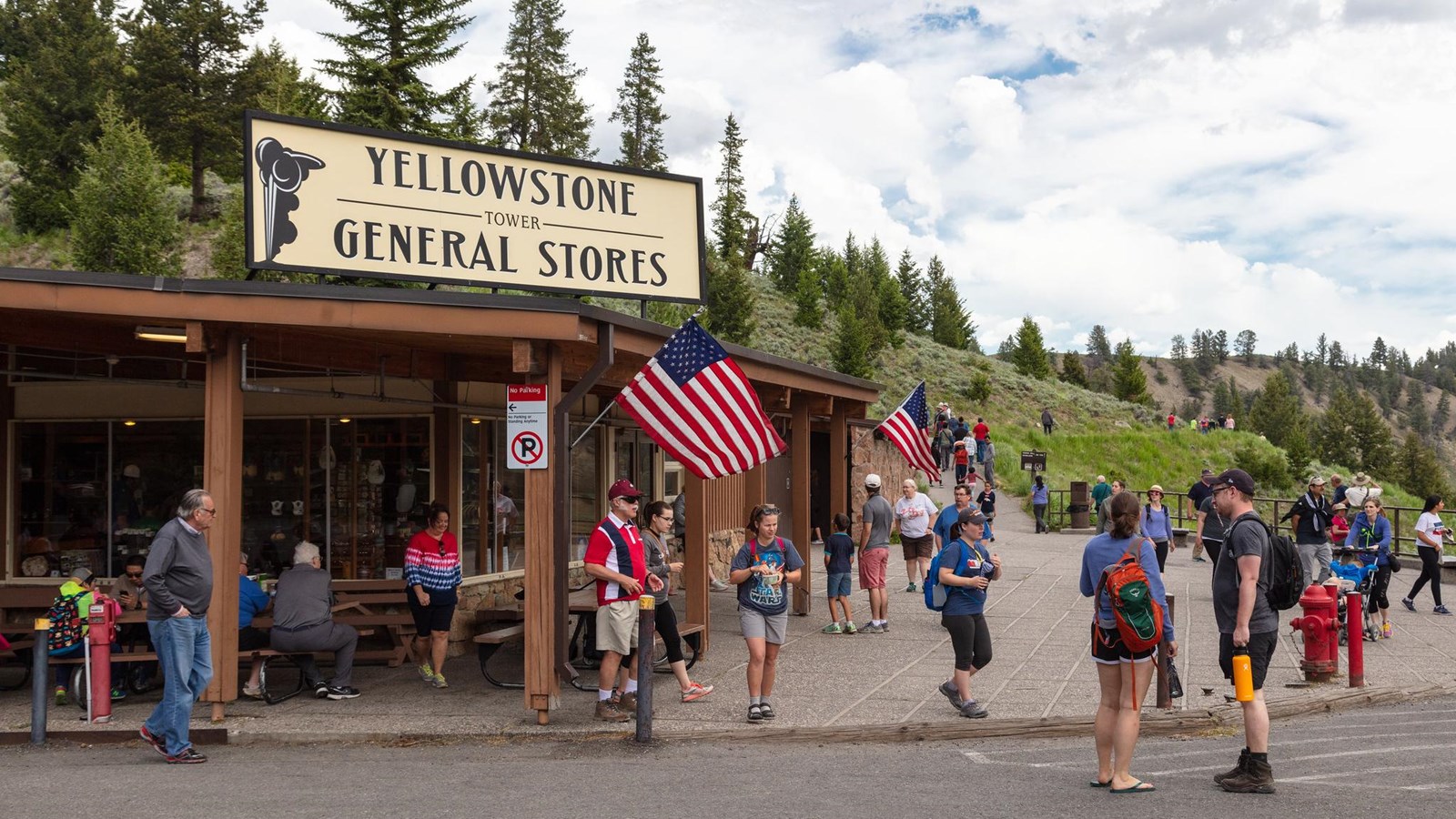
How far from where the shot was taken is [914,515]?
1571 centimetres

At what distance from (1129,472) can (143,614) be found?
144 ft

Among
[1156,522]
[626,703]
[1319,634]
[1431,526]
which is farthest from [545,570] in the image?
[1431,526]

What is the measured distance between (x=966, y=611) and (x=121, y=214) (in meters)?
36.9

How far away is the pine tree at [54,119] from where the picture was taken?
48.6m

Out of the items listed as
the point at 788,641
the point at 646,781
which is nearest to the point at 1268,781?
the point at 646,781

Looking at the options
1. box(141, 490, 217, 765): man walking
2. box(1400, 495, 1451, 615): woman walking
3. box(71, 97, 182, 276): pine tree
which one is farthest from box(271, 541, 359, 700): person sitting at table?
→ box(71, 97, 182, 276): pine tree

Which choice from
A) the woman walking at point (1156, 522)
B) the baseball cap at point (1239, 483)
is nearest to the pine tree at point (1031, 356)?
the woman walking at point (1156, 522)

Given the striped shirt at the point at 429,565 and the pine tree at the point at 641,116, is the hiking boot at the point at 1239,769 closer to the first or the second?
the striped shirt at the point at 429,565

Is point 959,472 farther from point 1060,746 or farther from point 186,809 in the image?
point 186,809

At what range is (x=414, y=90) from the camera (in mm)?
38781

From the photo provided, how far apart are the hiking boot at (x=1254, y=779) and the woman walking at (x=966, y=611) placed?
2490 millimetres

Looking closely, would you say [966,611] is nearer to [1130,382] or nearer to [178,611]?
[178,611]

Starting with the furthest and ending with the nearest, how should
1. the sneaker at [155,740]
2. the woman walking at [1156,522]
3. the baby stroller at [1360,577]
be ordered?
the woman walking at [1156,522] → the baby stroller at [1360,577] → the sneaker at [155,740]

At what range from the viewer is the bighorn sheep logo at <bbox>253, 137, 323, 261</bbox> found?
9836 mm
